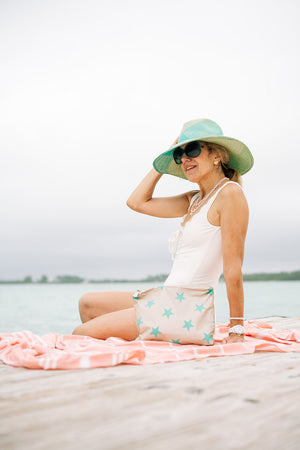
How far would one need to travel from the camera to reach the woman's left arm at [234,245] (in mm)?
2543

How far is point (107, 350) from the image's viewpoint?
233cm

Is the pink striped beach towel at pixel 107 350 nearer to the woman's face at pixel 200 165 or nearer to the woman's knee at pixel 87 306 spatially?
the woman's knee at pixel 87 306

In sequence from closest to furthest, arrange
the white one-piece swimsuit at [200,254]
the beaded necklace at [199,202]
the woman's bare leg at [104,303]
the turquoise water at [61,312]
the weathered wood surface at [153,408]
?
the weathered wood surface at [153,408] < the white one-piece swimsuit at [200,254] < the beaded necklace at [199,202] < the woman's bare leg at [104,303] < the turquoise water at [61,312]

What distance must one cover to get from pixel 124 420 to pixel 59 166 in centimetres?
3709

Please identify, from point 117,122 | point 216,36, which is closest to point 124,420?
point 216,36

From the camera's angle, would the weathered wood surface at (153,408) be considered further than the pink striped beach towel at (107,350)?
No

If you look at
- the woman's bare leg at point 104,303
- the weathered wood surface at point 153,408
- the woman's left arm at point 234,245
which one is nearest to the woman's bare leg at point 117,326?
the woman's bare leg at point 104,303

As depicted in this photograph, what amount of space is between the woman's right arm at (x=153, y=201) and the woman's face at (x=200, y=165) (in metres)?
0.35

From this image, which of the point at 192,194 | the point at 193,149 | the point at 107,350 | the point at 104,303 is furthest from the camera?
the point at 192,194

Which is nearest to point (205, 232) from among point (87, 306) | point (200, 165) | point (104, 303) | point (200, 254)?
point (200, 254)

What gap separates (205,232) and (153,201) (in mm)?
756

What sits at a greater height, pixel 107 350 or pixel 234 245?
pixel 234 245

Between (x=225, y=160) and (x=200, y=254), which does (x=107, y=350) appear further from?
(x=225, y=160)

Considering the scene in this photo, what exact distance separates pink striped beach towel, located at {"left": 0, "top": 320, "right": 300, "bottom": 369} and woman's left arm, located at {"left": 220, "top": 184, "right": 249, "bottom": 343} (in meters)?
0.24
